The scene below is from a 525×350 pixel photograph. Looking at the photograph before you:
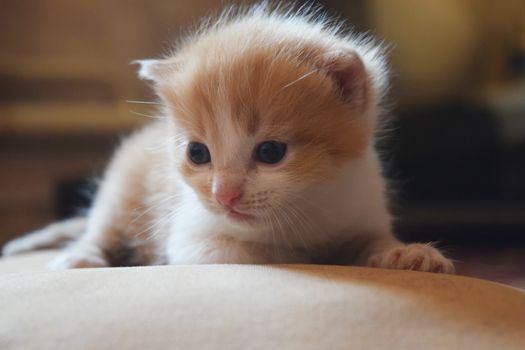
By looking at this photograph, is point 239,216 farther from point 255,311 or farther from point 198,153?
point 255,311

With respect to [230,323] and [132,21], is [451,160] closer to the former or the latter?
[132,21]

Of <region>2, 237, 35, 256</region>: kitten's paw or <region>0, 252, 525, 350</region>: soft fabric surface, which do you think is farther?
<region>2, 237, 35, 256</region>: kitten's paw

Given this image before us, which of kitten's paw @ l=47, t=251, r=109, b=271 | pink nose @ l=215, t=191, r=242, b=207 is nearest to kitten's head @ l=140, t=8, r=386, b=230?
pink nose @ l=215, t=191, r=242, b=207

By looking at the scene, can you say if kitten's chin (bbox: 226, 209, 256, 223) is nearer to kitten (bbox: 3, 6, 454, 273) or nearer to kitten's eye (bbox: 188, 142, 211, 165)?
kitten (bbox: 3, 6, 454, 273)

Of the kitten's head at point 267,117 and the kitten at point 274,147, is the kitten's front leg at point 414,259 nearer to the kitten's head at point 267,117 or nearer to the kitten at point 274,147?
the kitten at point 274,147

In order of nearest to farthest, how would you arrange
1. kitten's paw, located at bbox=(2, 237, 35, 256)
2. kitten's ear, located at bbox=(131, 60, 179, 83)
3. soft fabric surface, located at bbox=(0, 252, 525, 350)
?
1. soft fabric surface, located at bbox=(0, 252, 525, 350)
2. kitten's ear, located at bbox=(131, 60, 179, 83)
3. kitten's paw, located at bbox=(2, 237, 35, 256)

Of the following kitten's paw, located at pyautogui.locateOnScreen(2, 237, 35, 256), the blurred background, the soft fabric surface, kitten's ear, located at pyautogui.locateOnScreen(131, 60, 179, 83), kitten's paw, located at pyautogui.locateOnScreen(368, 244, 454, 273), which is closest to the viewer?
the soft fabric surface

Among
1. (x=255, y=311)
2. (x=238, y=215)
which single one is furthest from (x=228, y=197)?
(x=255, y=311)
